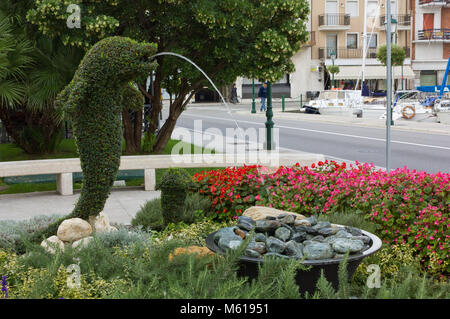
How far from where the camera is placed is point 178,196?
6898 mm

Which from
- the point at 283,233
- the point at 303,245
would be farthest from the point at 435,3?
the point at 303,245

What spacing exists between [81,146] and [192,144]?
43.1 feet

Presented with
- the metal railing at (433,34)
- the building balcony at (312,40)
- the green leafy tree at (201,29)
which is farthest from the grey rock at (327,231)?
the metal railing at (433,34)

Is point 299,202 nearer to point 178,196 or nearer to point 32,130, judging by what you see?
point 178,196

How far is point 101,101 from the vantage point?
6.21 meters

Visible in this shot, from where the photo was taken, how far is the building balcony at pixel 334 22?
5650 cm

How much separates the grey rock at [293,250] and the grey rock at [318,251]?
0.17ft

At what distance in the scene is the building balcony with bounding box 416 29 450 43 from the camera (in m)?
57.9

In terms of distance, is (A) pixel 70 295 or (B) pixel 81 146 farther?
(B) pixel 81 146

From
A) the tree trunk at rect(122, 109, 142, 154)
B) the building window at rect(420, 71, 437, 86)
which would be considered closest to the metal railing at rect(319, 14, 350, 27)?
the building window at rect(420, 71, 437, 86)

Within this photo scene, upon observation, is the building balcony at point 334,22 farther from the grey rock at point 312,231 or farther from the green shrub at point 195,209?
the grey rock at point 312,231

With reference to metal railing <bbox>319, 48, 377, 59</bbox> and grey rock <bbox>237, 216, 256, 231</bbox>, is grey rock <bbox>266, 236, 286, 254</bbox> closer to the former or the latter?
grey rock <bbox>237, 216, 256, 231</bbox>

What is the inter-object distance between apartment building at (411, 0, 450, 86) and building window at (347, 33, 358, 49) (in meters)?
5.81
